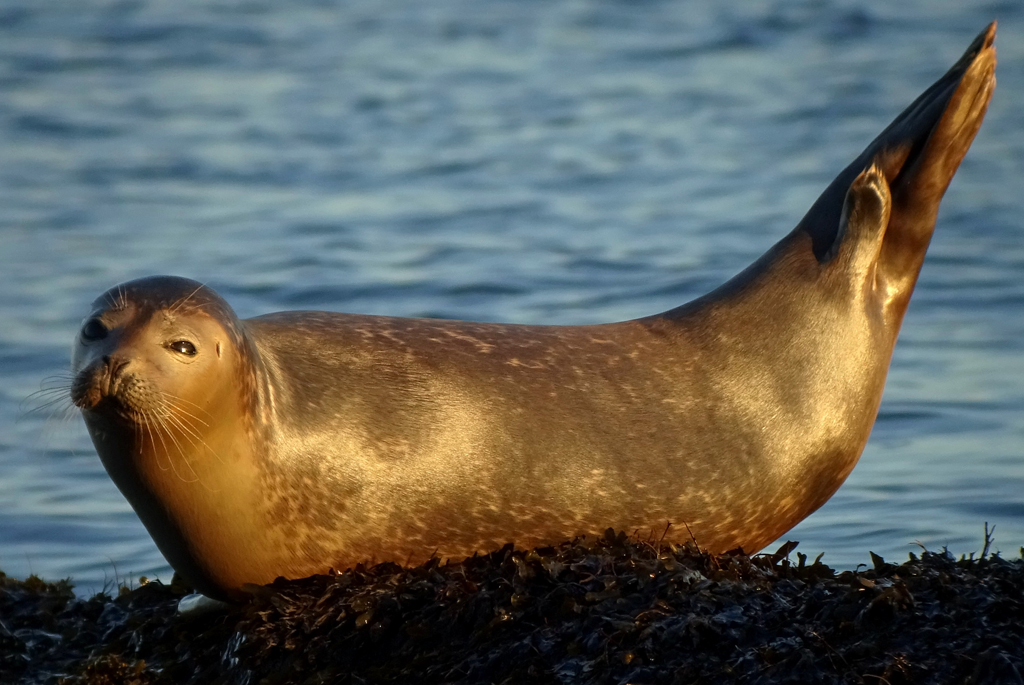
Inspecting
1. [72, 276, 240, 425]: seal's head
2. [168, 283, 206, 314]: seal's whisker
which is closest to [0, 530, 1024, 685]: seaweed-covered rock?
[72, 276, 240, 425]: seal's head

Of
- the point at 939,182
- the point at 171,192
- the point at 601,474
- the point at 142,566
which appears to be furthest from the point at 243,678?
the point at 171,192

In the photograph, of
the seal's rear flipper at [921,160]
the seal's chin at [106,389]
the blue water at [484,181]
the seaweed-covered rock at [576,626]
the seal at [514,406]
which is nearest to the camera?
the seaweed-covered rock at [576,626]

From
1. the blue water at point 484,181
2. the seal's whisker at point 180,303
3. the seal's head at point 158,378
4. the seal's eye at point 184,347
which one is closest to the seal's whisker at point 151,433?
the seal's head at point 158,378

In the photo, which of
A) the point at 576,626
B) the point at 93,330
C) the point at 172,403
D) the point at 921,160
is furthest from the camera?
the point at 921,160

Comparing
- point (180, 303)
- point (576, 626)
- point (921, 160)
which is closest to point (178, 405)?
point (180, 303)

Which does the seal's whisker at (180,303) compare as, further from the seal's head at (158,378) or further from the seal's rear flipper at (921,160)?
the seal's rear flipper at (921,160)

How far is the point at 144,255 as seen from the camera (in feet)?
40.9

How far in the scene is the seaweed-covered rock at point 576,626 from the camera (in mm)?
4395

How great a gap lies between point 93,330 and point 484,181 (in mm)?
9986

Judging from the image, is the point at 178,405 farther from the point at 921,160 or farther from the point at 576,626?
the point at 921,160

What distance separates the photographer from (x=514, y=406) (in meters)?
5.55

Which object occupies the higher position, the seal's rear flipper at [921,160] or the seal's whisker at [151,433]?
the seal's rear flipper at [921,160]

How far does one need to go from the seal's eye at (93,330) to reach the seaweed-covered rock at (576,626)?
0.99 meters

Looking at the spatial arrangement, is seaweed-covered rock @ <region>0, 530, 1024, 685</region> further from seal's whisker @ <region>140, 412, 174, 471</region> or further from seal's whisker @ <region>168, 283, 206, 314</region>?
seal's whisker @ <region>168, 283, 206, 314</region>
